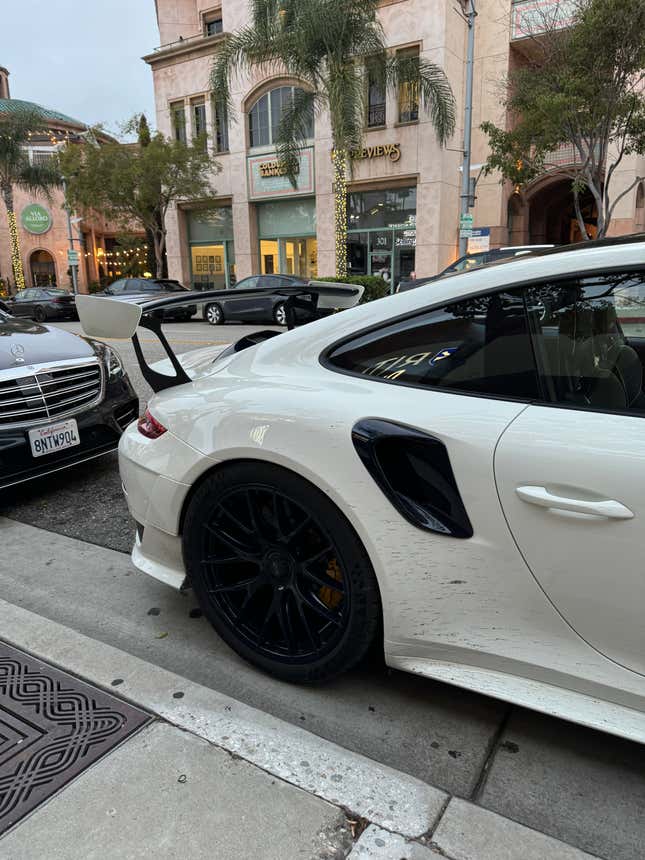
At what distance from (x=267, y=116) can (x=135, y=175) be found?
6.01 metres

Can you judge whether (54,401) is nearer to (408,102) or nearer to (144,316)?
(144,316)

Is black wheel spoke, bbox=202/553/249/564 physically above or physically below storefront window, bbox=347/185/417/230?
below

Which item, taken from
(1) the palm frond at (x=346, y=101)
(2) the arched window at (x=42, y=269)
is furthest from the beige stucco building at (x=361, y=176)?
(2) the arched window at (x=42, y=269)

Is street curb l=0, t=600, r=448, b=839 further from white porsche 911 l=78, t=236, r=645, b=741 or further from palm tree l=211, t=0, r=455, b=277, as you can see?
palm tree l=211, t=0, r=455, b=277

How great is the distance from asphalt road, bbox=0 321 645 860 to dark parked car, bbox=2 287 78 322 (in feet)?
69.7

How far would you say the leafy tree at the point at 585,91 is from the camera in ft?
39.4

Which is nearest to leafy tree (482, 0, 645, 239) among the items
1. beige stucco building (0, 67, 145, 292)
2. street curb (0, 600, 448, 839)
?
street curb (0, 600, 448, 839)

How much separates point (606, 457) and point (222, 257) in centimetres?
2808

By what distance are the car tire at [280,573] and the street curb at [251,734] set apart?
0.24 metres

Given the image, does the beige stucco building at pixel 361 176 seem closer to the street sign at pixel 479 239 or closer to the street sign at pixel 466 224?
the street sign at pixel 479 239

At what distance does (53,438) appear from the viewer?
3.68m

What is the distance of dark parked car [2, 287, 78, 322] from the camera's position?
72.1 feet

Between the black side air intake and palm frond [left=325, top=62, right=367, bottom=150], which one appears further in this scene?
palm frond [left=325, top=62, right=367, bottom=150]

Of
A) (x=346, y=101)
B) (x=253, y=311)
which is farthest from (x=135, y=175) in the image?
(x=253, y=311)
